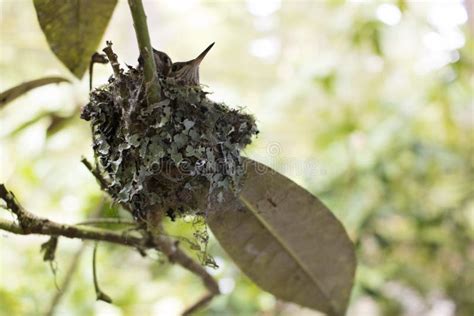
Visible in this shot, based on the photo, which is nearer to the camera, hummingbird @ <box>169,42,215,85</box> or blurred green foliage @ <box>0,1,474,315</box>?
hummingbird @ <box>169,42,215,85</box>

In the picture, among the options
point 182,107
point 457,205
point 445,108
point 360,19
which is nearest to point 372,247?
point 457,205

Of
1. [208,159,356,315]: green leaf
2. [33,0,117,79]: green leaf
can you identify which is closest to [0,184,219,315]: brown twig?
[208,159,356,315]: green leaf

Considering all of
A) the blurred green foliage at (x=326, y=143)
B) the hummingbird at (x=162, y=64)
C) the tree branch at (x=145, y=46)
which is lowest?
the tree branch at (x=145, y=46)

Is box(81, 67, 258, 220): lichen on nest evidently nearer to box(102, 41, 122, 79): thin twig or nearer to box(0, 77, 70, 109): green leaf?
box(102, 41, 122, 79): thin twig

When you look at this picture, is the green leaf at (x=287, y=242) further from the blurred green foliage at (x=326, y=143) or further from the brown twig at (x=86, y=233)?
the blurred green foliage at (x=326, y=143)

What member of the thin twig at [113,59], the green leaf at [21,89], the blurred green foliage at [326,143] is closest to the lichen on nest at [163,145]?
the thin twig at [113,59]

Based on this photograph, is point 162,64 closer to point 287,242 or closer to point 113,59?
point 113,59
